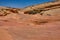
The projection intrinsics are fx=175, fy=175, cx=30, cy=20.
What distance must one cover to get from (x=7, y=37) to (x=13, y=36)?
146mm

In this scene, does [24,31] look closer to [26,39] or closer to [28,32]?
[28,32]

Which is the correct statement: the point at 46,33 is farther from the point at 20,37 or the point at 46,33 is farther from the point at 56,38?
the point at 20,37

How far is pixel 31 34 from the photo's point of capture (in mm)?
4344

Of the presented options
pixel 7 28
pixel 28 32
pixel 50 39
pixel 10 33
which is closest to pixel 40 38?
pixel 50 39

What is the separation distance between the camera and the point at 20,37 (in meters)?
4.14

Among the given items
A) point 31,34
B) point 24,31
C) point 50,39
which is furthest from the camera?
point 24,31

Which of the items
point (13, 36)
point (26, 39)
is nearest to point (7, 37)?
point (13, 36)

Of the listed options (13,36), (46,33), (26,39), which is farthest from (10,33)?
(46,33)

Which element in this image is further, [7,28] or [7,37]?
[7,28]

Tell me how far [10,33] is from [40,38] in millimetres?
835

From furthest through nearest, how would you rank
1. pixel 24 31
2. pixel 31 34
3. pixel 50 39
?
pixel 24 31
pixel 31 34
pixel 50 39

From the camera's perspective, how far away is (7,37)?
13.5 feet

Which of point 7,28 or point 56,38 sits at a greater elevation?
point 7,28

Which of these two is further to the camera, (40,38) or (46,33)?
(46,33)
